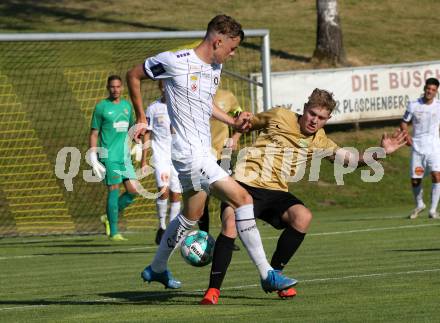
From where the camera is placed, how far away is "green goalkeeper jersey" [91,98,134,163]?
17.1 m

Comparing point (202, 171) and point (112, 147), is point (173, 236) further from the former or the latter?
point (112, 147)

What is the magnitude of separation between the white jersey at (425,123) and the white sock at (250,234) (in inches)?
446

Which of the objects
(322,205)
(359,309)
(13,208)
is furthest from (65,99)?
(359,309)

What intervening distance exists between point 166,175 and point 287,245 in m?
7.16

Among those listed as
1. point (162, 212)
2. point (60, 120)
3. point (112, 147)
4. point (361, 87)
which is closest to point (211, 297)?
point (162, 212)

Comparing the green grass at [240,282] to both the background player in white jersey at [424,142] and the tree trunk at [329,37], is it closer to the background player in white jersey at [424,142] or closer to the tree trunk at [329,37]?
the background player in white jersey at [424,142]

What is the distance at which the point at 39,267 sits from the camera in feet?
44.9

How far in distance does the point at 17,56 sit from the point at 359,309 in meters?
21.2

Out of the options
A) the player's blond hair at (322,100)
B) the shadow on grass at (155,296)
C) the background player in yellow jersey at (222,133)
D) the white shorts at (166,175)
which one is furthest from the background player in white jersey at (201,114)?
the white shorts at (166,175)

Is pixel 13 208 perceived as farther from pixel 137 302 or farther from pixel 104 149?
pixel 137 302

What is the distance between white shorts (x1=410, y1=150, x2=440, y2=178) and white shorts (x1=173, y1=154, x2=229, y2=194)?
11.8 m

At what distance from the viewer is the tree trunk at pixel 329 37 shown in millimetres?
32688

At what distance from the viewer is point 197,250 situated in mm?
9359

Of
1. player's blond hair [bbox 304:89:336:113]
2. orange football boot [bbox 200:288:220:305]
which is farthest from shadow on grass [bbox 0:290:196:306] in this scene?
player's blond hair [bbox 304:89:336:113]
